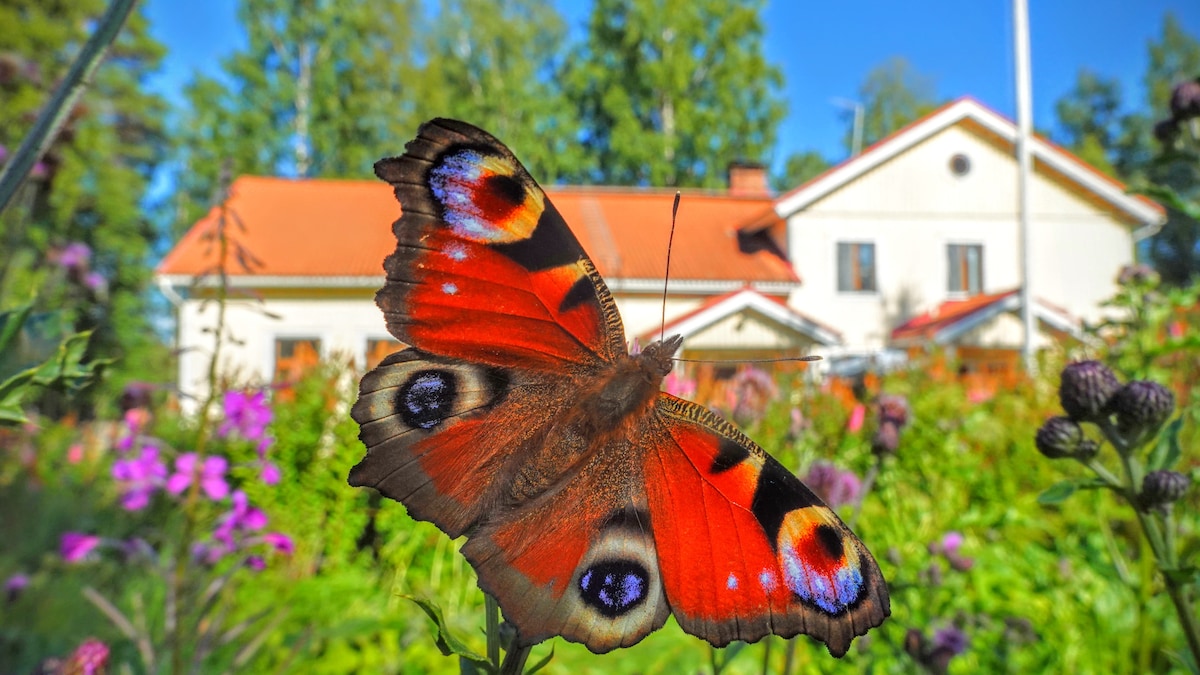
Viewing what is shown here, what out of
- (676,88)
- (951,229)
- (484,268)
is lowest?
(484,268)

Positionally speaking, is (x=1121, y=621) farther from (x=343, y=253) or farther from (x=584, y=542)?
(x=343, y=253)

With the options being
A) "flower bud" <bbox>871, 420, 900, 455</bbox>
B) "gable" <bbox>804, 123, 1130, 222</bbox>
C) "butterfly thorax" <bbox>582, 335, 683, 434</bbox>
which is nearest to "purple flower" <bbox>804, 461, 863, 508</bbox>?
"flower bud" <bbox>871, 420, 900, 455</bbox>

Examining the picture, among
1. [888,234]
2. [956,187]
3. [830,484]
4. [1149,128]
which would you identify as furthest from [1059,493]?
[1149,128]

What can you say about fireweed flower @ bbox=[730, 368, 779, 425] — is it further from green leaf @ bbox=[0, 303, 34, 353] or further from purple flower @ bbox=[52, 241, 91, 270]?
purple flower @ bbox=[52, 241, 91, 270]

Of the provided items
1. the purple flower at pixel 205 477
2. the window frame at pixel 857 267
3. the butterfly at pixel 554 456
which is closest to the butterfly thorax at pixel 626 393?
the butterfly at pixel 554 456

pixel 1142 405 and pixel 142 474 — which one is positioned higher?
pixel 1142 405

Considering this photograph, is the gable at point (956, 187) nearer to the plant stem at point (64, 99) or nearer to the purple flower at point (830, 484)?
the purple flower at point (830, 484)

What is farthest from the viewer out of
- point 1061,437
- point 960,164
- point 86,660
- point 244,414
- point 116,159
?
point 116,159

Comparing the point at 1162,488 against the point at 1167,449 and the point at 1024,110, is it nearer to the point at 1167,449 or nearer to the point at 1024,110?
the point at 1167,449
